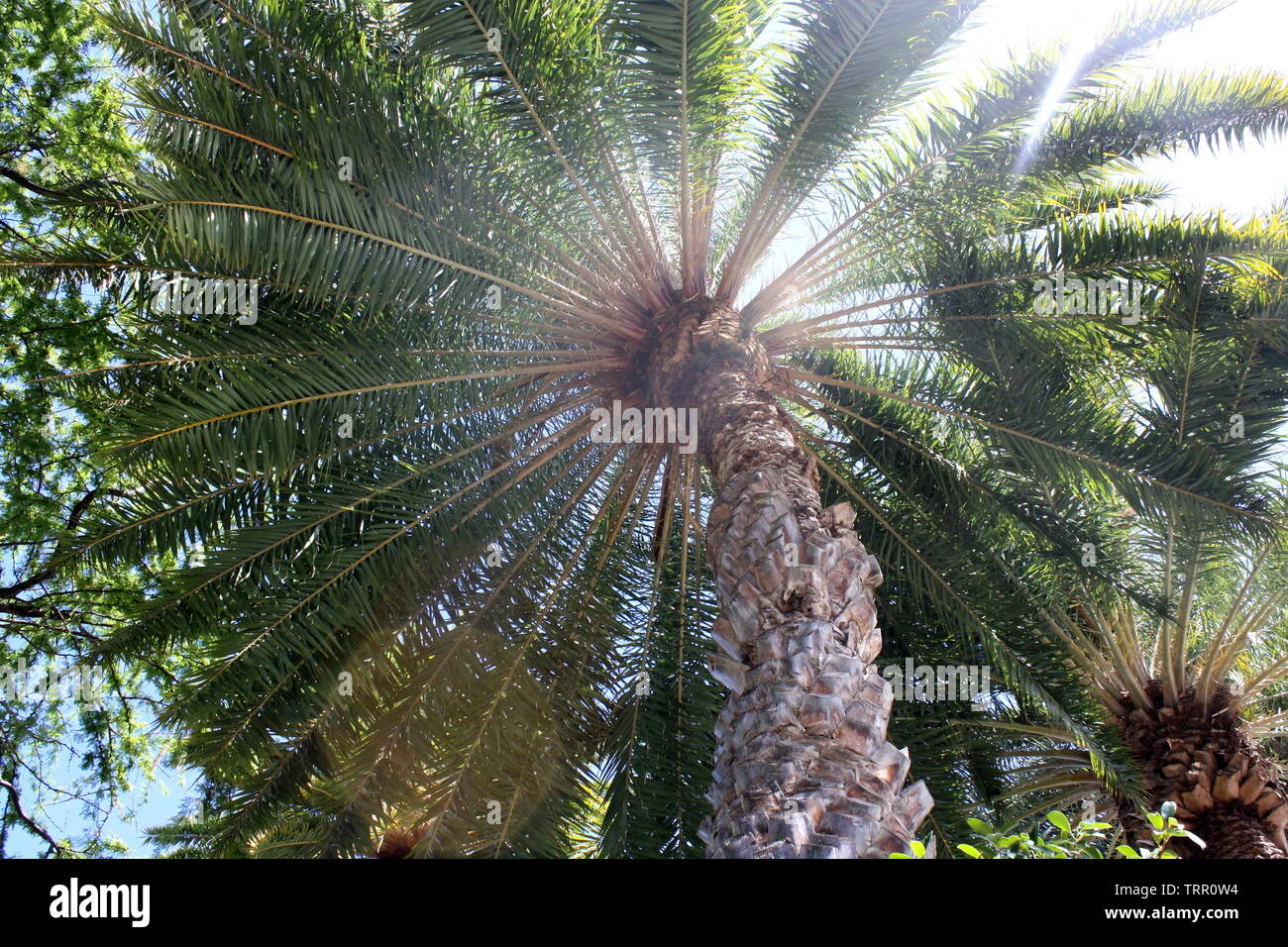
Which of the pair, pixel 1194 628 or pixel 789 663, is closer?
pixel 789 663

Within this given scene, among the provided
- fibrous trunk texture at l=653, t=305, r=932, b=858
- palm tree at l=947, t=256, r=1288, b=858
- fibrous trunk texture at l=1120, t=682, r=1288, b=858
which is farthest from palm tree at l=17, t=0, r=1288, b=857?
fibrous trunk texture at l=1120, t=682, r=1288, b=858

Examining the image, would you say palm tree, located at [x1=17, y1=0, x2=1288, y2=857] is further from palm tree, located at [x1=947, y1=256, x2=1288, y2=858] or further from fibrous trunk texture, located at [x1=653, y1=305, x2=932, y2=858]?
palm tree, located at [x1=947, y1=256, x2=1288, y2=858]

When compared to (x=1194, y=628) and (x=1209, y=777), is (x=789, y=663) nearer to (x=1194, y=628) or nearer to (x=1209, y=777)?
(x=1209, y=777)

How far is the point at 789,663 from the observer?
4230 mm

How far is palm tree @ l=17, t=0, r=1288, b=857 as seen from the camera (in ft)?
17.9

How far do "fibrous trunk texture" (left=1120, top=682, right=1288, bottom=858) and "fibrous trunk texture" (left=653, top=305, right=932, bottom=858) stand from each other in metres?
3.02

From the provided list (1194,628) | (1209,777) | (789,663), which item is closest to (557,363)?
(789,663)

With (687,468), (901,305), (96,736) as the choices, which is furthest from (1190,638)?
(96,736)

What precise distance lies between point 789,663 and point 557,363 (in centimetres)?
352

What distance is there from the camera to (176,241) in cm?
541

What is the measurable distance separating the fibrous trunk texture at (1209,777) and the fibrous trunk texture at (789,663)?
302 cm

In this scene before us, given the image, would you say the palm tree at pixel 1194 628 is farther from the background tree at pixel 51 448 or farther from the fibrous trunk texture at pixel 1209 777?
the background tree at pixel 51 448
